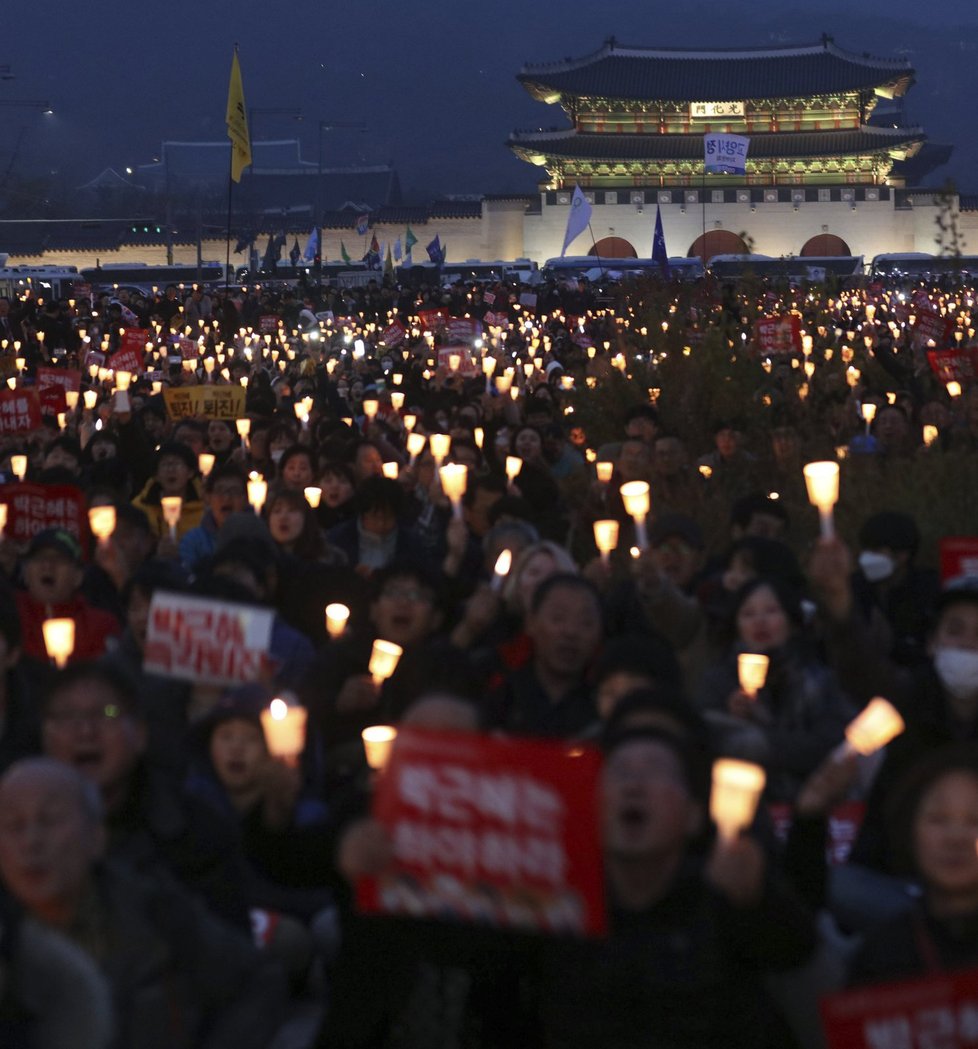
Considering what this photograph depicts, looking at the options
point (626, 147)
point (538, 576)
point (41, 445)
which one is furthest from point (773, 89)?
point (538, 576)

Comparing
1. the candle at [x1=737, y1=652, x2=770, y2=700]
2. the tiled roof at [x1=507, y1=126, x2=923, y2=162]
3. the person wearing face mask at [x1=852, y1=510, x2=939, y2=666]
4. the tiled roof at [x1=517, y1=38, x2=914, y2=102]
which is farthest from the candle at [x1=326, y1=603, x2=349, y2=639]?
the tiled roof at [x1=517, y1=38, x2=914, y2=102]

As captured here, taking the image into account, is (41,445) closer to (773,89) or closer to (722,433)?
(722,433)

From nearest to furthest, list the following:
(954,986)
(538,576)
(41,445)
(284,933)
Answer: (954,986) < (284,933) < (538,576) < (41,445)

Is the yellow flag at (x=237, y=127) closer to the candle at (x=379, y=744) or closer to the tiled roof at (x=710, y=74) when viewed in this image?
the candle at (x=379, y=744)

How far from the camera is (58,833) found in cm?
313

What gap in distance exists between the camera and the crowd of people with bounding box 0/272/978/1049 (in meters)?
3.21

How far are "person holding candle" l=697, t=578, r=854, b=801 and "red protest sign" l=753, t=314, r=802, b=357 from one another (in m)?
9.55

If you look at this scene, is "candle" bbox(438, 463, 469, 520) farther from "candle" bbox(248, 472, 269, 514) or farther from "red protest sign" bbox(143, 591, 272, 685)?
"red protest sign" bbox(143, 591, 272, 685)

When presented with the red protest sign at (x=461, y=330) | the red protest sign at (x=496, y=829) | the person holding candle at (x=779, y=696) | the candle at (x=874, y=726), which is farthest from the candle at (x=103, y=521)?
the red protest sign at (x=461, y=330)

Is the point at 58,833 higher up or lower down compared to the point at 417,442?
lower down

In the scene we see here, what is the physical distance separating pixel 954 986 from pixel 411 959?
1.19 metres

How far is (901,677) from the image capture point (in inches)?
186

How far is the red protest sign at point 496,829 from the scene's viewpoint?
9.96 ft

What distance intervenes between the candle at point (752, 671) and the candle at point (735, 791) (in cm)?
148
